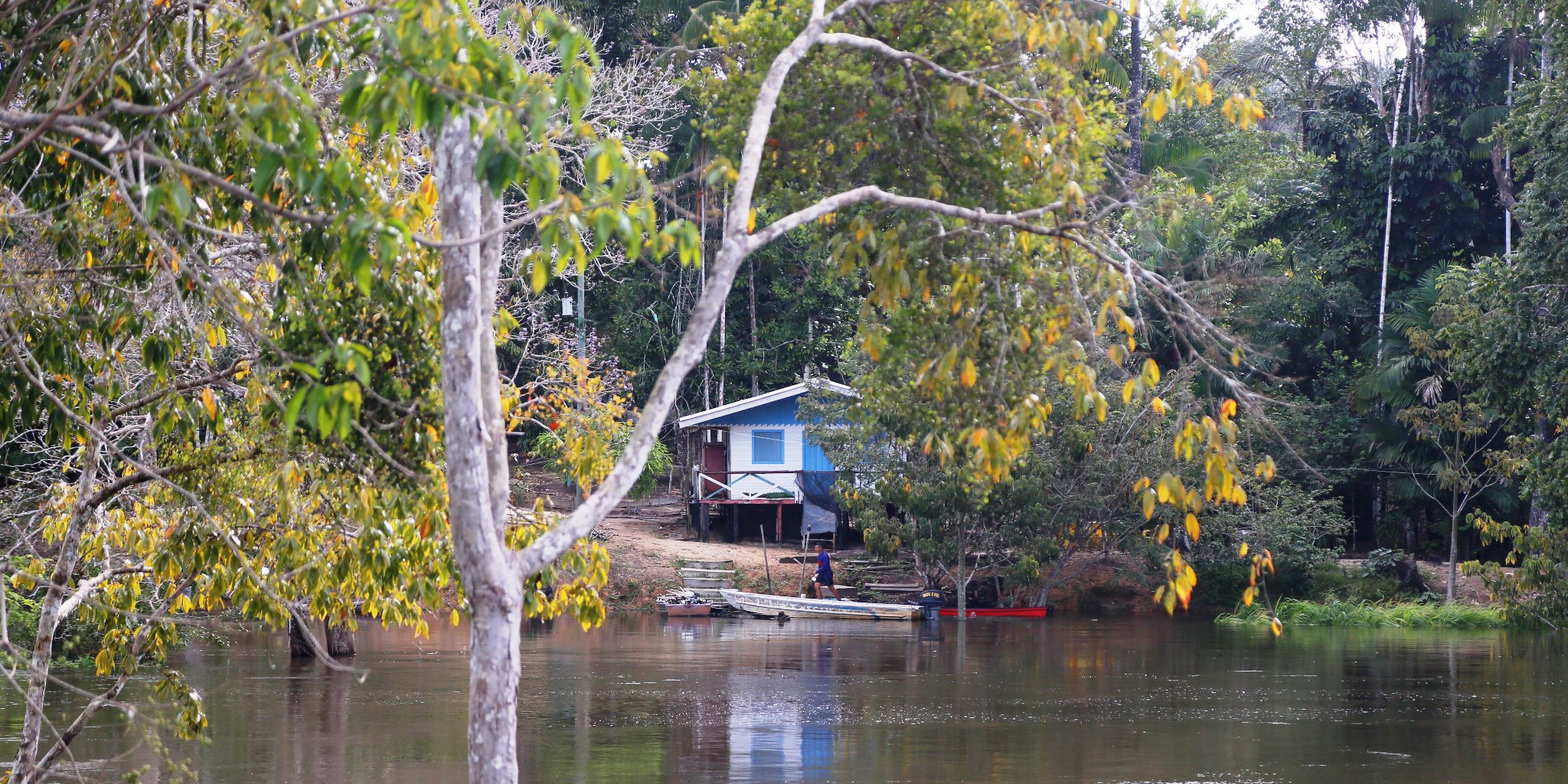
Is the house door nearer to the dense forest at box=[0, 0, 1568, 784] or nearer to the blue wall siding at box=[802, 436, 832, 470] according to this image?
the blue wall siding at box=[802, 436, 832, 470]

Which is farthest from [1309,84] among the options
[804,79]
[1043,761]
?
[804,79]

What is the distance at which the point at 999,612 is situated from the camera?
33.9m

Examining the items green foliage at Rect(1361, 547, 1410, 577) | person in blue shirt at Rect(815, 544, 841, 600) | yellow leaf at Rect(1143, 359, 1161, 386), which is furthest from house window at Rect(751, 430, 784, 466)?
yellow leaf at Rect(1143, 359, 1161, 386)

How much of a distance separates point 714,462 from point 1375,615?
1763 centimetres

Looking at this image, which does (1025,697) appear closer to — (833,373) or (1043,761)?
(1043,761)

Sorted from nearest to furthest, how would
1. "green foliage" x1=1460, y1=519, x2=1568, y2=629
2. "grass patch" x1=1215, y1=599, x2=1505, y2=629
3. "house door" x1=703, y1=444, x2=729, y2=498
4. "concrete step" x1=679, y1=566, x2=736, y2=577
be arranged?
"green foliage" x1=1460, y1=519, x2=1568, y2=629 < "grass patch" x1=1215, y1=599, x2=1505, y2=629 < "concrete step" x1=679, y1=566, x2=736, y2=577 < "house door" x1=703, y1=444, x2=729, y2=498

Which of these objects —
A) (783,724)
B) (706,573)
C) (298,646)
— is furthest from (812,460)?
(783,724)

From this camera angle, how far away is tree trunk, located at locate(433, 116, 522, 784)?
5.74 m

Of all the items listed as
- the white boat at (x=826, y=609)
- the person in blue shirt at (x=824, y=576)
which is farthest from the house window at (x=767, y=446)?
the white boat at (x=826, y=609)

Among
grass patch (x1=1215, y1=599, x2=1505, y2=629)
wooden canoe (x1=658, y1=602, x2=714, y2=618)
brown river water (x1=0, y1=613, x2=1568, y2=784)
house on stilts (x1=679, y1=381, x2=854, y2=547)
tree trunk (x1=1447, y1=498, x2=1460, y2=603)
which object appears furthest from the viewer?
house on stilts (x1=679, y1=381, x2=854, y2=547)

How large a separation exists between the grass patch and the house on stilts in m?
10.7

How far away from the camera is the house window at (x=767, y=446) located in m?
39.8

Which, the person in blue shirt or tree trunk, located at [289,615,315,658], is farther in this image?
the person in blue shirt

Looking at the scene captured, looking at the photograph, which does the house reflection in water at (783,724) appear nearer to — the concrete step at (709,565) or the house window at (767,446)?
the concrete step at (709,565)
